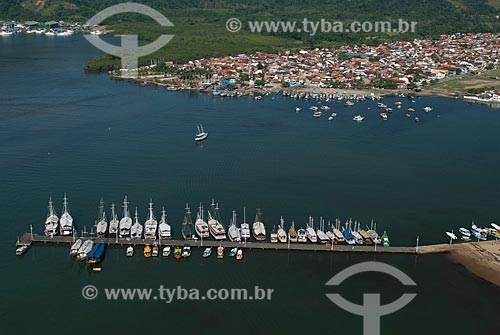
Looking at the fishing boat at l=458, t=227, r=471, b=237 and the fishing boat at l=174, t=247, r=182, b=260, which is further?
the fishing boat at l=458, t=227, r=471, b=237

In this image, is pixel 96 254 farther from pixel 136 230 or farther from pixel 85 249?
pixel 136 230

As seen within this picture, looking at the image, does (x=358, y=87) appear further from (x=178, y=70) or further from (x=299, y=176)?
(x=299, y=176)

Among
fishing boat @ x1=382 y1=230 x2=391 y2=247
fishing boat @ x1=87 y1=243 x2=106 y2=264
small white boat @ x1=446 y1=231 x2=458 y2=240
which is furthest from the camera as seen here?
small white boat @ x1=446 y1=231 x2=458 y2=240

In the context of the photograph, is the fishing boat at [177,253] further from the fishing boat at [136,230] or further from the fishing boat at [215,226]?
the fishing boat at [136,230]

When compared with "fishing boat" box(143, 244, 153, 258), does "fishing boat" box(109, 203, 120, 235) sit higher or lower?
higher

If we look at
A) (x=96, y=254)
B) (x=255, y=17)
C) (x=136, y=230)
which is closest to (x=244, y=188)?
(x=136, y=230)

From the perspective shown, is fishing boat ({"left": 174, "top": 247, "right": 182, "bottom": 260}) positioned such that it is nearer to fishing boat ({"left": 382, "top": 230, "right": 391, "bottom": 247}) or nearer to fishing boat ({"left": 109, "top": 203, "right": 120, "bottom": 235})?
fishing boat ({"left": 109, "top": 203, "right": 120, "bottom": 235})

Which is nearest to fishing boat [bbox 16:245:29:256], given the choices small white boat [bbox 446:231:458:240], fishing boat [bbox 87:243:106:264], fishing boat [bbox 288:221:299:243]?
fishing boat [bbox 87:243:106:264]
